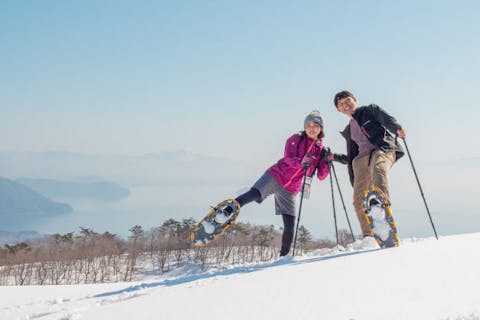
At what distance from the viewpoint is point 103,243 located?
80062 mm

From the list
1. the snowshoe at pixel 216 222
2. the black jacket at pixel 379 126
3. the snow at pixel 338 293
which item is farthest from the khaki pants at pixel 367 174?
the snowshoe at pixel 216 222

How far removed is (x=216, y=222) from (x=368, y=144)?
124 inches

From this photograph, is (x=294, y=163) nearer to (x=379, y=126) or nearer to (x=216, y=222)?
(x=379, y=126)

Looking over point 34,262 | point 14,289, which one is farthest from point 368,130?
point 34,262

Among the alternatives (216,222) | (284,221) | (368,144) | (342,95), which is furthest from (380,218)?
(216,222)

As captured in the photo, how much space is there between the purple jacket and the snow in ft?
8.90

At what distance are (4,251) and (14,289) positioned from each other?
76.8 m

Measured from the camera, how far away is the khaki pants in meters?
5.98

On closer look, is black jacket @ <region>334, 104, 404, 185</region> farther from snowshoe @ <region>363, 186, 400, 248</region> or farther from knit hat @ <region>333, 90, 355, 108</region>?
snowshoe @ <region>363, 186, 400, 248</region>

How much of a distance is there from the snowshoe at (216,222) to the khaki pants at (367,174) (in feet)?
7.33

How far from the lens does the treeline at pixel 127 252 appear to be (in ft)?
230

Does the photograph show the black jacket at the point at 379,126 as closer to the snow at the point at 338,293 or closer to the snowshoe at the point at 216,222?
the snow at the point at 338,293

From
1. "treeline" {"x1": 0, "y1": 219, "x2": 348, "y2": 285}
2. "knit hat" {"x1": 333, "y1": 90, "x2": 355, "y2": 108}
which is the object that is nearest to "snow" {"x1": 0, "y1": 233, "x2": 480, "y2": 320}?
"knit hat" {"x1": 333, "y1": 90, "x2": 355, "y2": 108}

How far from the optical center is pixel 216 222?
745 cm
